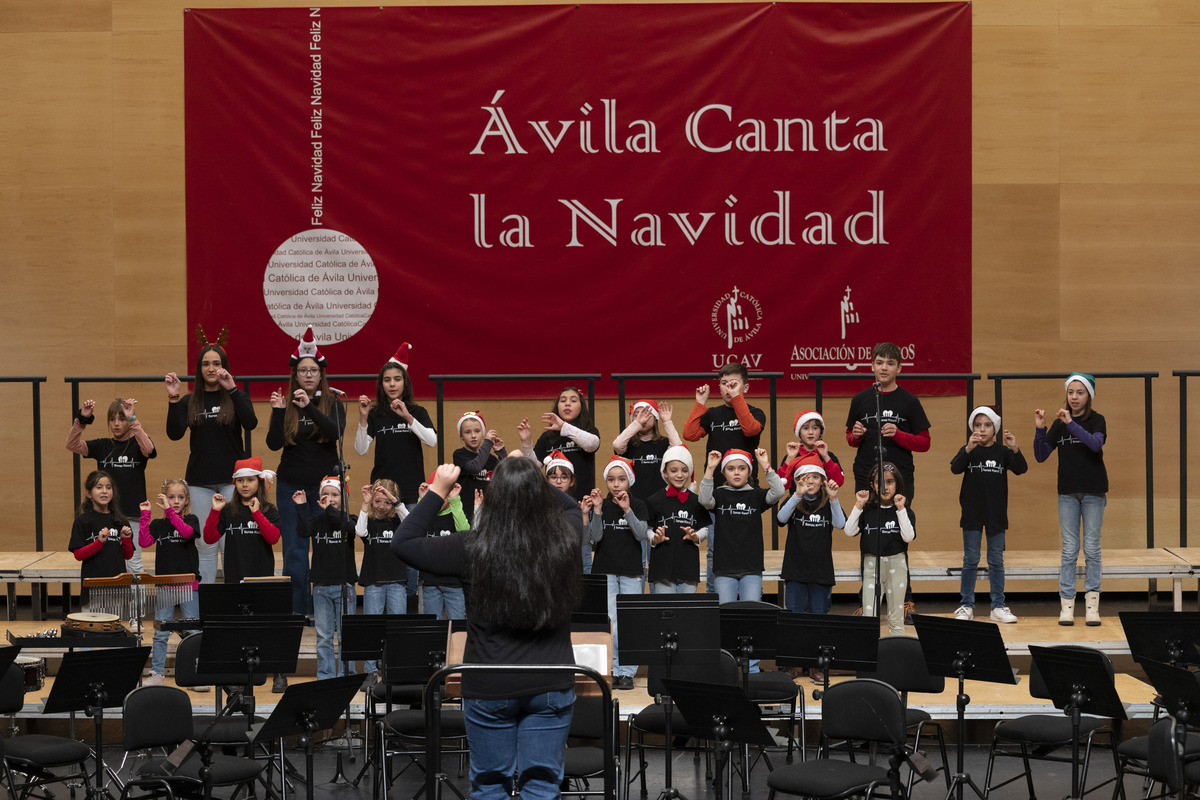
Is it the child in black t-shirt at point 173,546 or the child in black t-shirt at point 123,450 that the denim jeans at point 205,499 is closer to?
the child in black t-shirt at point 173,546

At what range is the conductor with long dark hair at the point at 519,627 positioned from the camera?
4645mm

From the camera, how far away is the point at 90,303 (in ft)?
35.7

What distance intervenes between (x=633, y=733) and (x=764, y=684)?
939 millimetres

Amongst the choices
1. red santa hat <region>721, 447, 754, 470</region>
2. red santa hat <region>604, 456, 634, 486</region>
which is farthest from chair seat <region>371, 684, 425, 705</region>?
red santa hat <region>721, 447, 754, 470</region>

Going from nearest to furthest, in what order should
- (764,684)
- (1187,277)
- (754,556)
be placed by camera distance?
(764,684), (754,556), (1187,277)

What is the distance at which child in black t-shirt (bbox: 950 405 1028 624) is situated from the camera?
8.77 metres

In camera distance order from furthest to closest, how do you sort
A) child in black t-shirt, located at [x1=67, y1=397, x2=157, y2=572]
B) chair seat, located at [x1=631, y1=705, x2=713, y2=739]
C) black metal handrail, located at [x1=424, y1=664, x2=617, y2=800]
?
child in black t-shirt, located at [x1=67, y1=397, x2=157, y2=572]
chair seat, located at [x1=631, y1=705, x2=713, y2=739]
black metal handrail, located at [x1=424, y1=664, x2=617, y2=800]

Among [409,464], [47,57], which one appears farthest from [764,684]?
[47,57]

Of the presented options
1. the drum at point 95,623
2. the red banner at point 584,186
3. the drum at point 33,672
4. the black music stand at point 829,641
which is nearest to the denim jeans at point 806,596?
the black music stand at point 829,641

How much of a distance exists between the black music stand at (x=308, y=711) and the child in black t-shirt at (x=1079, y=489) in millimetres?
4857

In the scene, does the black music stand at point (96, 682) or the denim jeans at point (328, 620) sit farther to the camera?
the denim jeans at point (328, 620)

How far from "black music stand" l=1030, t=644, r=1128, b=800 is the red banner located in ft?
14.4

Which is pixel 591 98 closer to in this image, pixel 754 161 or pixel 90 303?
pixel 754 161

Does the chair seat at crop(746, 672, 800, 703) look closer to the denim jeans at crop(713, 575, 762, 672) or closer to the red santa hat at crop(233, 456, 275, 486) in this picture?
the denim jeans at crop(713, 575, 762, 672)
